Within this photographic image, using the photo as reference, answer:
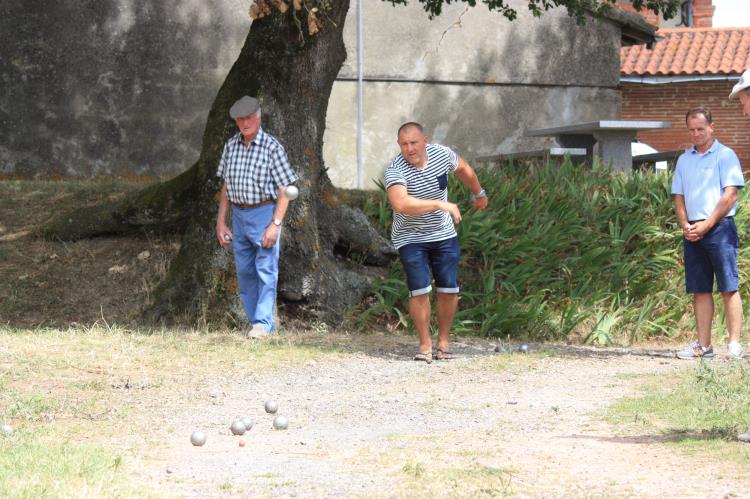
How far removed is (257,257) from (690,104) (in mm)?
19455

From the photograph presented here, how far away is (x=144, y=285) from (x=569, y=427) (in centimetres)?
655

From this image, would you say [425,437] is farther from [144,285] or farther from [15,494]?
[144,285]

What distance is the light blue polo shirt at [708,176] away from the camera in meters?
9.11

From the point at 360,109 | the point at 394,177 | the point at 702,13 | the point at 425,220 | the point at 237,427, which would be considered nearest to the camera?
the point at 237,427

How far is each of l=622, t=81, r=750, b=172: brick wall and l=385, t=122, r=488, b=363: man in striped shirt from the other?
18979mm

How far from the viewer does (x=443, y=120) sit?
20922 mm

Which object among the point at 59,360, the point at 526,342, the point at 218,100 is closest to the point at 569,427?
the point at 59,360

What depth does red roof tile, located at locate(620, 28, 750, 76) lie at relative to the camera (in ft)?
85.8

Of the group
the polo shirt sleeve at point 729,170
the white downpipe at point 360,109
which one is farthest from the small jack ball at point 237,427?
the white downpipe at point 360,109

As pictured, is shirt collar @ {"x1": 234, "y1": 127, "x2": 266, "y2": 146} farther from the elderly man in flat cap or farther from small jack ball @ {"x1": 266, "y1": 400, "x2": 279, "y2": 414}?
small jack ball @ {"x1": 266, "y1": 400, "x2": 279, "y2": 414}

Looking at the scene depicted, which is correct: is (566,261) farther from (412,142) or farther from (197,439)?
(197,439)

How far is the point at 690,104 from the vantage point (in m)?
27.0

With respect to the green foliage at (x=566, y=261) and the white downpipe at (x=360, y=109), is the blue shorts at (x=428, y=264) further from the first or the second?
the white downpipe at (x=360, y=109)

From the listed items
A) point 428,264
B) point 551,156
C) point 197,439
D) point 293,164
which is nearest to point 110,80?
point 551,156
